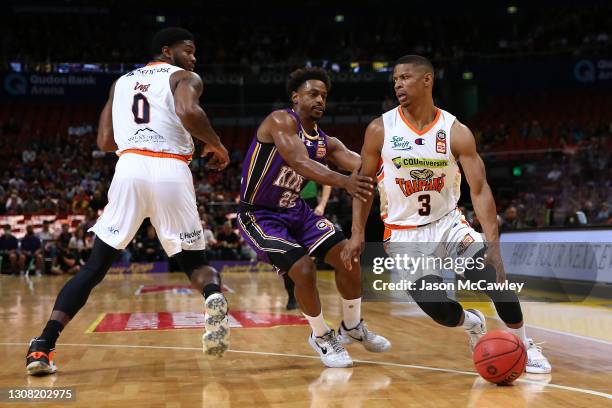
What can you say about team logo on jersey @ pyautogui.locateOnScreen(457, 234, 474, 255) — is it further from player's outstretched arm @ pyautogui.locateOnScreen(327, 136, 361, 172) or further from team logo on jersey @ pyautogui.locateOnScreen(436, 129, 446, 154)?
player's outstretched arm @ pyautogui.locateOnScreen(327, 136, 361, 172)

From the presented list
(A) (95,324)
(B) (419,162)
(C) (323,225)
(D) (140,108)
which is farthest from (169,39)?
(A) (95,324)

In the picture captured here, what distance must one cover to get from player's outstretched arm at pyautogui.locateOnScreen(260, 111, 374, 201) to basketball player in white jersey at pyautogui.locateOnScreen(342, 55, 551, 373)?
0.52 feet

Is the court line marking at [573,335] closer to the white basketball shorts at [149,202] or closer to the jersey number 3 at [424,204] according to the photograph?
the jersey number 3 at [424,204]

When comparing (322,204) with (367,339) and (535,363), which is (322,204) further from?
(535,363)

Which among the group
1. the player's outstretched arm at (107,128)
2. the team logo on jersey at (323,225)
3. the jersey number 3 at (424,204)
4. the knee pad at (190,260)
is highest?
the player's outstretched arm at (107,128)

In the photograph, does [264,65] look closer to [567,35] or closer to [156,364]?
[567,35]

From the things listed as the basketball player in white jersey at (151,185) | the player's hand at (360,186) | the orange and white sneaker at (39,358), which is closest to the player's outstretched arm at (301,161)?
the player's hand at (360,186)

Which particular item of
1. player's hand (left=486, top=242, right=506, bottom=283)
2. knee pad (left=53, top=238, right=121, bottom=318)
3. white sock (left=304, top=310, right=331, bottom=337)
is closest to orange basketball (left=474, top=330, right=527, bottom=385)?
player's hand (left=486, top=242, right=506, bottom=283)

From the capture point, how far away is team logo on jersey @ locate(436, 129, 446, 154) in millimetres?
5059

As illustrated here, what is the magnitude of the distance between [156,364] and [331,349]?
130cm

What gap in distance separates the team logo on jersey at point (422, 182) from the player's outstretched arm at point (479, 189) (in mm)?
211

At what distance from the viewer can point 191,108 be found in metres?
4.91

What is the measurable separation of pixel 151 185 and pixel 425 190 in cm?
185

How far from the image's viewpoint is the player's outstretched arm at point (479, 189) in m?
4.67
